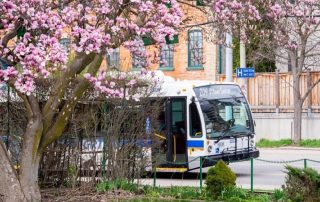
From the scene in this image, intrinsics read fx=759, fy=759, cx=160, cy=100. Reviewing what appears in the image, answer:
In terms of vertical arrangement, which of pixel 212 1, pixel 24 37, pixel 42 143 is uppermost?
pixel 212 1

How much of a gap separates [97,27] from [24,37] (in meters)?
1.16

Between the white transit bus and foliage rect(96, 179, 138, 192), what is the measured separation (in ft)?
12.8

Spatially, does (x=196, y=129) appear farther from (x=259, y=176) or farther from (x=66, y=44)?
(x=66, y=44)

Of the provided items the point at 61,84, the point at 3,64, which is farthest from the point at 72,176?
the point at 3,64

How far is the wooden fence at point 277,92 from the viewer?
34.0m

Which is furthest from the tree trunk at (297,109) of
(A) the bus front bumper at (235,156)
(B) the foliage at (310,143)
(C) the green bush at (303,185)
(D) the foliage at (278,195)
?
(C) the green bush at (303,185)

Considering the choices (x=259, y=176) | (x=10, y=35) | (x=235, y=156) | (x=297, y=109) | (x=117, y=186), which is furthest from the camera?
(x=297, y=109)

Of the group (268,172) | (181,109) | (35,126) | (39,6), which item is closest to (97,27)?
(39,6)

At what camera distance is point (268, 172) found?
21.5 meters

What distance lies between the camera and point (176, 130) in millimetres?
20422

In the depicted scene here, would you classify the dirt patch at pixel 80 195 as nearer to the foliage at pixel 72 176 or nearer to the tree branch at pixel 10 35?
the foliage at pixel 72 176

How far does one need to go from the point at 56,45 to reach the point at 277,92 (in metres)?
24.4

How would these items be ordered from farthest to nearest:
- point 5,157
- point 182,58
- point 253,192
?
1. point 182,58
2. point 253,192
3. point 5,157

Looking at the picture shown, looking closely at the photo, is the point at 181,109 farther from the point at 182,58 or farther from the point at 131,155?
the point at 182,58
